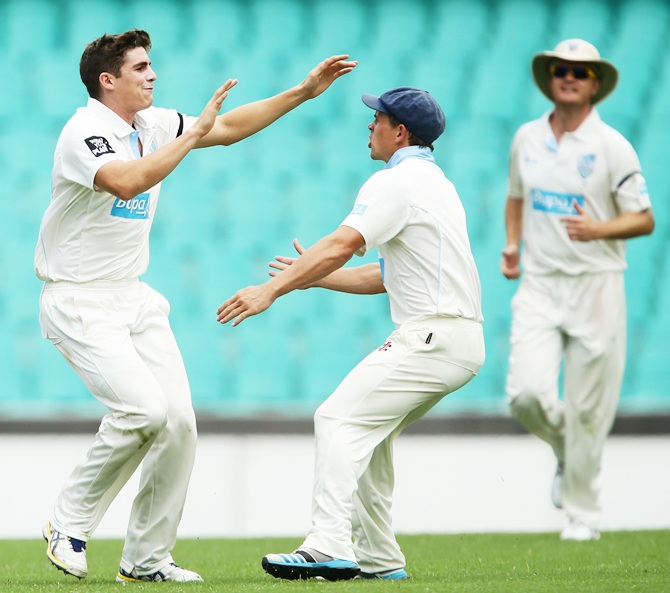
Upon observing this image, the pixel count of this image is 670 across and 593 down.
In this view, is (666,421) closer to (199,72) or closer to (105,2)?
(199,72)

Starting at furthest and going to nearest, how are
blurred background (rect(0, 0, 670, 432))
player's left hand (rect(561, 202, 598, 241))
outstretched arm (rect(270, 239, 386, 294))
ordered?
1. blurred background (rect(0, 0, 670, 432))
2. player's left hand (rect(561, 202, 598, 241))
3. outstretched arm (rect(270, 239, 386, 294))

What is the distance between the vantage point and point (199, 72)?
8273 mm

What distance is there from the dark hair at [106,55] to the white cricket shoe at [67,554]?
5.15 ft

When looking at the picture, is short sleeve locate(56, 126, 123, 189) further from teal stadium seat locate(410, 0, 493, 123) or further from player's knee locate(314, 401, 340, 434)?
teal stadium seat locate(410, 0, 493, 123)

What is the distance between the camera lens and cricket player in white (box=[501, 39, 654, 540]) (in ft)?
22.1

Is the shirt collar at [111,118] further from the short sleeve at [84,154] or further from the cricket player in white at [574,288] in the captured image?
the cricket player in white at [574,288]


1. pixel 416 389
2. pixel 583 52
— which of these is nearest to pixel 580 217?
pixel 583 52

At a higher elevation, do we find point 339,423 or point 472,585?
point 339,423

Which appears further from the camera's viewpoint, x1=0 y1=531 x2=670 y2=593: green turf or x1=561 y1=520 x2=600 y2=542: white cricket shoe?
x1=561 y1=520 x2=600 y2=542: white cricket shoe

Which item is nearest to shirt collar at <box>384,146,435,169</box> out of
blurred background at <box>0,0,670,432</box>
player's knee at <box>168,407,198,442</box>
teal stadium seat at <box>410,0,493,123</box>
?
player's knee at <box>168,407,198,442</box>

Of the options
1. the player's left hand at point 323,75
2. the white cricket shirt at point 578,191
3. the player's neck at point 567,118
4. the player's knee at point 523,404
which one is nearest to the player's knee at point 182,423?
the player's left hand at point 323,75

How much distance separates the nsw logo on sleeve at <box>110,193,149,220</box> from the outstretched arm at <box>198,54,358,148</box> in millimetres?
499

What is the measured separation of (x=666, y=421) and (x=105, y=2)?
392cm

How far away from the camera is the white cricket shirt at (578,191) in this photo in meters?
6.78
